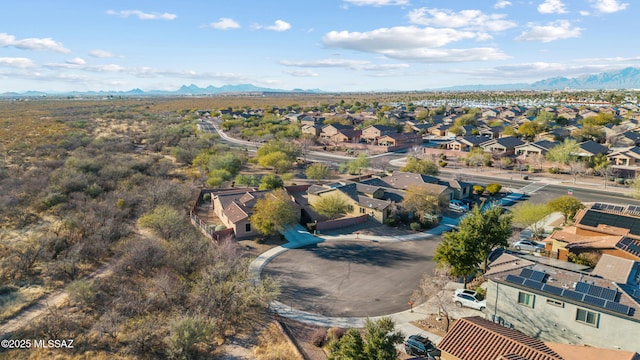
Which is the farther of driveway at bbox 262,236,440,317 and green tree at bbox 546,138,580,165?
green tree at bbox 546,138,580,165

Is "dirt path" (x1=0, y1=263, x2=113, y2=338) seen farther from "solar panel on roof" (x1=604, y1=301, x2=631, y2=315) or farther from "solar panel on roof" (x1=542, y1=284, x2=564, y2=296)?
"solar panel on roof" (x1=604, y1=301, x2=631, y2=315)

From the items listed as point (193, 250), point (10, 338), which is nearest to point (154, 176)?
point (193, 250)

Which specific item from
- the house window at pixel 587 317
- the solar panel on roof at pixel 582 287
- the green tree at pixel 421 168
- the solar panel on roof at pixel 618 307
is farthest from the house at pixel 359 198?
the solar panel on roof at pixel 618 307

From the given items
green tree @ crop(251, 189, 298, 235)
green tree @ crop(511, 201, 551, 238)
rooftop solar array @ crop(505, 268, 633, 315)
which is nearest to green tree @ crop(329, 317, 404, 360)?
rooftop solar array @ crop(505, 268, 633, 315)

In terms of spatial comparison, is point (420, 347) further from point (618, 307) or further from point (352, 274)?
point (352, 274)

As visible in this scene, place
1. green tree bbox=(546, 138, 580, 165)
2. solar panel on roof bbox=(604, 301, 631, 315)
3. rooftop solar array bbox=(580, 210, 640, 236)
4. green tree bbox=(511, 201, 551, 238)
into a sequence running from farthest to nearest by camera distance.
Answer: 1. green tree bbox=(546, 138, 580, 165)
2. green tree bbox=(511, 201, 551, 238)
3. rooftop solar array bbox=(580, 210, 640, 236)
4. solar panel on roof bbox=(604, 301, 631, 315)

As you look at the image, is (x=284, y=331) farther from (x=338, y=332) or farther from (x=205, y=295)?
(x=205, y=295)

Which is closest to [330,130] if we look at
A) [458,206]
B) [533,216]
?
[458,206]
